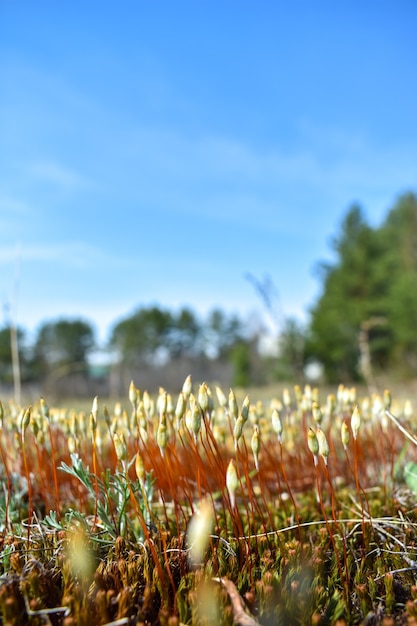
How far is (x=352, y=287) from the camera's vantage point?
2470cm

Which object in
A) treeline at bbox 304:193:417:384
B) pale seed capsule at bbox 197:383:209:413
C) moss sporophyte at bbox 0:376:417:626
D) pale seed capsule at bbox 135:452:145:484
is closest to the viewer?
moss sporophyte at bbox 0:376:417:626

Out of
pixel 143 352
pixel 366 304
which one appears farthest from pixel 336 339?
pixel 143 352

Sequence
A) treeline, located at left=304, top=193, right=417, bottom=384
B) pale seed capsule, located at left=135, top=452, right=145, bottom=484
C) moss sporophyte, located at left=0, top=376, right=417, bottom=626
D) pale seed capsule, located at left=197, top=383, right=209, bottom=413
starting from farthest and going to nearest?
treeline, located at left=304, top=193, right=417, bottom=384
pale seed capsule, located at left=197, top=383, right=209, bottom=413
pale seed capsule, located at left=135, top=452, right=145, bottom=484
moss sporophyte, located at left=0, top=376, right=417, bottom=626

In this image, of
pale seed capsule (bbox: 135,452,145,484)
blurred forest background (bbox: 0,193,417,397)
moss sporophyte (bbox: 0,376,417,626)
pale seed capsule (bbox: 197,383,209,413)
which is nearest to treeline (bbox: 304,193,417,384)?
blurred forest background (bbox: 0,193,417,397)

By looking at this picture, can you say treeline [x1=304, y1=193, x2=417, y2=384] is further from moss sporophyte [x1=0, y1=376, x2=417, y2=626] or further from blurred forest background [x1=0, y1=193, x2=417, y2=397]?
moss sporophyte [x1=0, y1=376, x2=417, y2=626]

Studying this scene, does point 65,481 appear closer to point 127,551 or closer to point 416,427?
point 127,551

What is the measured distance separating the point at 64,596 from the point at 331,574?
2.83 feet

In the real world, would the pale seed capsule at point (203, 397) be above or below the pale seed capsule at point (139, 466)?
above

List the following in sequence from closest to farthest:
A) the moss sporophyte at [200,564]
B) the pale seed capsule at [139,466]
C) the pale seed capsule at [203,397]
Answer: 1. the moss sporophyte at [200,564]
2. the pale seed capsule at [139,466]
3. the pale seed capsule at [203,397]

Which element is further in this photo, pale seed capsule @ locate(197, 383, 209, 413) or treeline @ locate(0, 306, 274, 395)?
treeline @ locate(0, 306, 274, 395)

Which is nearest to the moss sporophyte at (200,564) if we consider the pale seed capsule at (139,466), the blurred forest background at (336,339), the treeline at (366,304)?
the pale seed capsule at (139,466)

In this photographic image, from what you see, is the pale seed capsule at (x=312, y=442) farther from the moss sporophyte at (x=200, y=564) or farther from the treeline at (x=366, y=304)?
the treeline at (x=366, y=304)

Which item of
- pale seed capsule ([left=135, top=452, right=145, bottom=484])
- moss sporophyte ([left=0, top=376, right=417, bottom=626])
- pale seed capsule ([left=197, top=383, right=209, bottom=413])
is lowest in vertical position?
moss sporophyte ([left=0, top=376, right=417, bottom=626])

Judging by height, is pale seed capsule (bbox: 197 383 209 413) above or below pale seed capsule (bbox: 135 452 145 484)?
above
